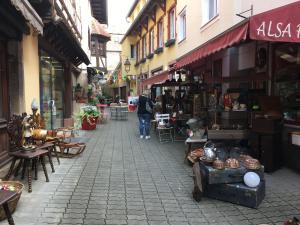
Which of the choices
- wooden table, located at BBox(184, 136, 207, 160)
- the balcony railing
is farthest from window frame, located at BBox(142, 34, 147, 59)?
wooden table, located at BBox(184, 136, 207, 160)

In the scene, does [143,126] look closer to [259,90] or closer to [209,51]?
[259,90]

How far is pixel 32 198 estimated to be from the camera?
470cm

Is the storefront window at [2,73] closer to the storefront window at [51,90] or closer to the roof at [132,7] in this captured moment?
the storefront window at [51,90]

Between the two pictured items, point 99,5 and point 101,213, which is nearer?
point 101,213

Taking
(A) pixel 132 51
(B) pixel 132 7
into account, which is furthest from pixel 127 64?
(B) pixel 132 7

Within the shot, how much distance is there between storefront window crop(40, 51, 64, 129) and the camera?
30.5 feet

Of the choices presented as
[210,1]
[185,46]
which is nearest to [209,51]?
[210,1]

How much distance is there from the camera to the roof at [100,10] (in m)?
24.5

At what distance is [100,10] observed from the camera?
87.2 ft

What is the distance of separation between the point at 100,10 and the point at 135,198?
23.9m

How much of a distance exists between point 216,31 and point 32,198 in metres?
7.26

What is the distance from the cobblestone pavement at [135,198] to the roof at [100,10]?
19472 millimetres

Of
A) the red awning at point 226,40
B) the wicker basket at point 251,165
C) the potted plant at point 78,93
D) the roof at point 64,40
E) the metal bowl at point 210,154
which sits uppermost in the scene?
the roof at point 64,40

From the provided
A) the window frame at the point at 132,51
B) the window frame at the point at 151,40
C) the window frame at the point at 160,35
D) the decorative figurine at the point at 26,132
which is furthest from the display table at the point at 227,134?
the window frame at the point at 132,51
